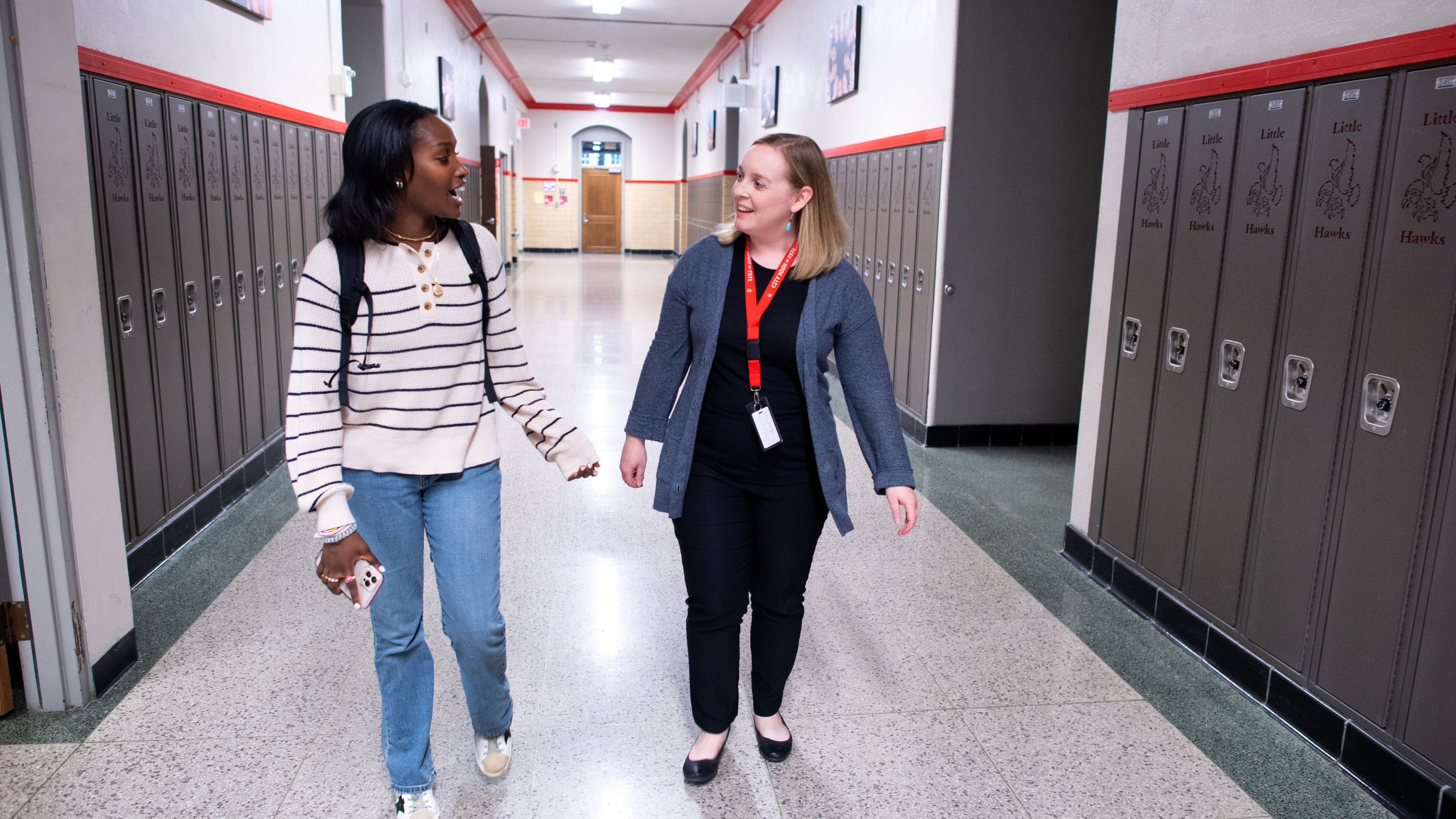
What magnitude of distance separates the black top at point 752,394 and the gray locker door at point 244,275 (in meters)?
3.02

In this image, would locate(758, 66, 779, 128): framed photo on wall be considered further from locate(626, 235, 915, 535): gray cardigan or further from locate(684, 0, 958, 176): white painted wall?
locate(626, 235, 915, 535): gray cardigan

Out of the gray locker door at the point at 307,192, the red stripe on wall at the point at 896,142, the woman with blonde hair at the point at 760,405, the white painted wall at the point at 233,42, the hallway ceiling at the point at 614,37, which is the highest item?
the hallway ceiling at the point at 614,37

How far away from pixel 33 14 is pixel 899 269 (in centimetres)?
458

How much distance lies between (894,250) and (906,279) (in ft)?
1.07

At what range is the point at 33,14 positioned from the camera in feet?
7.30

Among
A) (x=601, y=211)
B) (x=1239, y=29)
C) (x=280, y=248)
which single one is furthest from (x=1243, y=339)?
(x=601, y=211)

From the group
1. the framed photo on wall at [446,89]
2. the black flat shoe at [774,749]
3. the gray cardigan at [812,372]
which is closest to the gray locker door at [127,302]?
the gray cardigan at [812,372]

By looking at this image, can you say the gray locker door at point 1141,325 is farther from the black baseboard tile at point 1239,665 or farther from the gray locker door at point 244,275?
the gray locker door at point 244,275

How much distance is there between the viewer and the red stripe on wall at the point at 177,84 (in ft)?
10.1

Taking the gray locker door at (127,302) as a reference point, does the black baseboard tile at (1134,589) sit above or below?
below

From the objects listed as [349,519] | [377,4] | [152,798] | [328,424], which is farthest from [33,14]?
[377,4]

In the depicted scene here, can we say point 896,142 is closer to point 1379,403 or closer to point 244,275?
point 244,275

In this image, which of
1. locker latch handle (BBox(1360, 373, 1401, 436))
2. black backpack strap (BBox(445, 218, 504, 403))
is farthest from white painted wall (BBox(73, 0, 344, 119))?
locker latch handle (BBox(1360, 373, 1401, 436))

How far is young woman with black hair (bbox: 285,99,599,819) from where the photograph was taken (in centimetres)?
164
